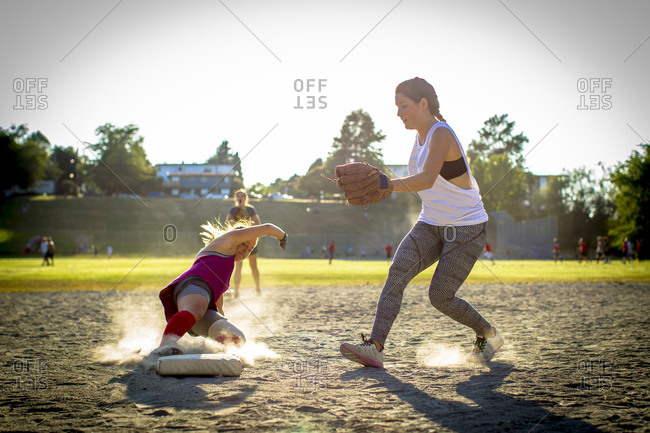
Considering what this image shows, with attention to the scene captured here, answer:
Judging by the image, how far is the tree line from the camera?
60.4 m

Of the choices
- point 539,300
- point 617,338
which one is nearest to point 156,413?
point 617,338

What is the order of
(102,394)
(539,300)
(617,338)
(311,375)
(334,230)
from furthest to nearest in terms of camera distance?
(334,230) < (539,300) < (617,338) < (311,375) < (102,394)

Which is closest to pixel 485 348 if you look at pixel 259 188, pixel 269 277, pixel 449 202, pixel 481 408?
pixel 449 202

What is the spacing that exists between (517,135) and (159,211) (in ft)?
190

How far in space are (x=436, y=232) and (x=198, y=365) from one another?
2.25 meters

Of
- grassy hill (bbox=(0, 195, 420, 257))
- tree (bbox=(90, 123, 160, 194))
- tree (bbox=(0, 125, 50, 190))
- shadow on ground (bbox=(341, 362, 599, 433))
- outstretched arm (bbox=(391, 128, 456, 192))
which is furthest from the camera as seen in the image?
tree (bbox=(90, 123, 160, 194))

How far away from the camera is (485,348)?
497cm

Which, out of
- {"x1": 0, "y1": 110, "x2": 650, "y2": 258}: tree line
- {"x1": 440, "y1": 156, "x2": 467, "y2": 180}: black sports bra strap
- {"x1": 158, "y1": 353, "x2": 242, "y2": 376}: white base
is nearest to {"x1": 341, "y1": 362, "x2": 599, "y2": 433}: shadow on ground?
{"x1": 158, "y1": 353, "x2": 242, "y2": 376}: white base

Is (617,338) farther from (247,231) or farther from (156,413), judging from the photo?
(156,413)

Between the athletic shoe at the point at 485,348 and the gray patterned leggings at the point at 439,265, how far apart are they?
0.92 feet

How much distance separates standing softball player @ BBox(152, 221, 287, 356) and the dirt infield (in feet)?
0.69

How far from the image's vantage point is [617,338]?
6.13m

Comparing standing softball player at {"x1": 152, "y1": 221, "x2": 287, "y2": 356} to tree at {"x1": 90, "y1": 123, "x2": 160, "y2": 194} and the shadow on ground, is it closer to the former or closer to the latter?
the shadow on ground

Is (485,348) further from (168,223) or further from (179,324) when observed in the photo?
(168,223)
